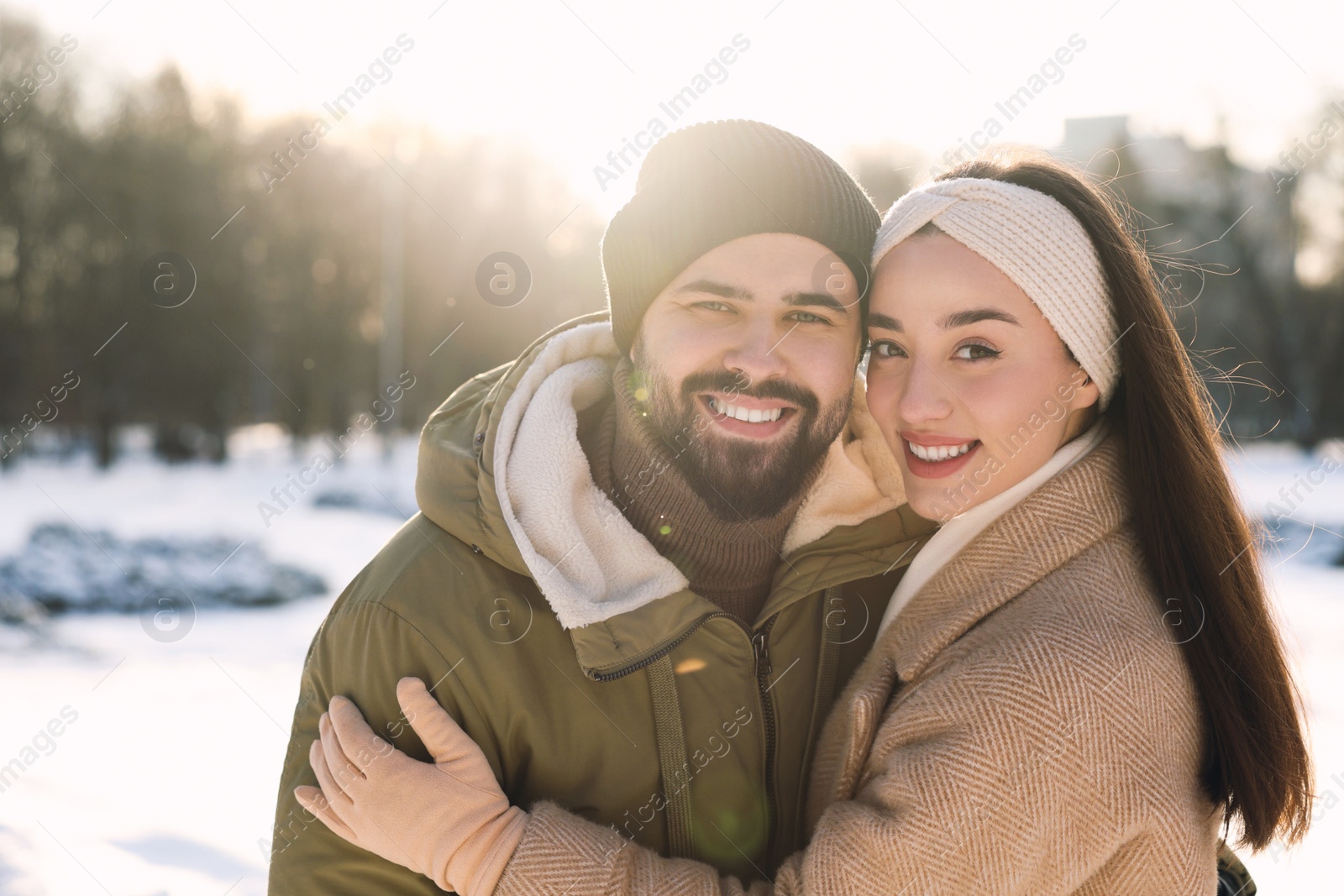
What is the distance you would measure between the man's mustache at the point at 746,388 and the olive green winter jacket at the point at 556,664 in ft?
1.36

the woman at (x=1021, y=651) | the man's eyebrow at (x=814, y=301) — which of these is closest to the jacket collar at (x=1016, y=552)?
the woman at (x=1021, y=651)

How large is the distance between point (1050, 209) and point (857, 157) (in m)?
27.3

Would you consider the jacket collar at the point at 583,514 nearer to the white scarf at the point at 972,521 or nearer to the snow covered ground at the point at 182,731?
the white scarf at the point at 972,521

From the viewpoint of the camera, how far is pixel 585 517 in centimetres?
251

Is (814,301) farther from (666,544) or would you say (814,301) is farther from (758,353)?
(666,544)

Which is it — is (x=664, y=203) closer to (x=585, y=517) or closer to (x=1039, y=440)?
(x=585, y=517)

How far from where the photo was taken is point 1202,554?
2297 mm

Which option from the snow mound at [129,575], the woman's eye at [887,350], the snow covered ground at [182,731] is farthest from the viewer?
the snow mound at [129,575]

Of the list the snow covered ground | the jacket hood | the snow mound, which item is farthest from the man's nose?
the snow mound

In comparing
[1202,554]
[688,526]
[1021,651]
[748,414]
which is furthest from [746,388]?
[1202,554]

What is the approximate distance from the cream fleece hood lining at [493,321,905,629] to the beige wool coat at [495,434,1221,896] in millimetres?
519

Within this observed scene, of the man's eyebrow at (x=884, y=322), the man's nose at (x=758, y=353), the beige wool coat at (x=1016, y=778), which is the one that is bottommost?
the beige wool coat at (x=1016, y=778)

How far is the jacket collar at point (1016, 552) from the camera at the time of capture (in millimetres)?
2336

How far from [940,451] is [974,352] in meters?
0.27
